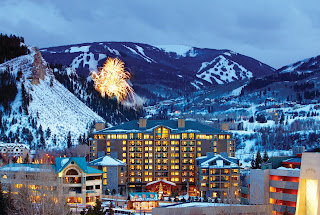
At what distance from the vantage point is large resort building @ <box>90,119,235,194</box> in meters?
124

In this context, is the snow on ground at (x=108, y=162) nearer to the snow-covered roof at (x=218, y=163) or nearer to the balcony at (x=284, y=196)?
the snow-covered roof at (x=218, y=163)

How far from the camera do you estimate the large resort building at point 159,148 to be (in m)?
124

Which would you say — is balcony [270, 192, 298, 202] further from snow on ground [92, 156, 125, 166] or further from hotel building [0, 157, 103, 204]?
snow on ground [92, 156, 125, 166]

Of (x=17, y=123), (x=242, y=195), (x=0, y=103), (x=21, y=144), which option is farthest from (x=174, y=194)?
(x=0, y=103)

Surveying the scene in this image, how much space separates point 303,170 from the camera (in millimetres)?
73000

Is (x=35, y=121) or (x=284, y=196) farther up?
(x=35, y=121)

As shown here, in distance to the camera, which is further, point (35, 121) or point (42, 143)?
point (35, 121)

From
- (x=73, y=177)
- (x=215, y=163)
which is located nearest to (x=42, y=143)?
(x=73, y=177)

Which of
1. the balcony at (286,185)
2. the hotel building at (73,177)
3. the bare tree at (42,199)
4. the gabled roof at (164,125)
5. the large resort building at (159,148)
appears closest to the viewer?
the bare tree at (42,199)

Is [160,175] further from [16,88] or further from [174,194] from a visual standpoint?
[16,88]

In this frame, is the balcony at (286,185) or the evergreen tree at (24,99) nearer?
the balcony at (286,185)

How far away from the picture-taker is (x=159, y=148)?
125625 millimetres

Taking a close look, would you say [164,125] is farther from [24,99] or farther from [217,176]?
[24,99]

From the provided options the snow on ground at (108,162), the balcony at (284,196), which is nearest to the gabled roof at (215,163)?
the snow on ground at (108,162)
